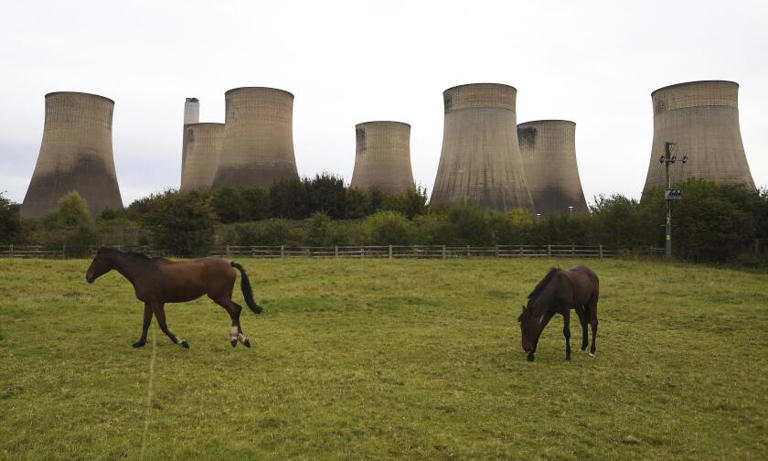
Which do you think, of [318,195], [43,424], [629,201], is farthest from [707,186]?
[43,424]

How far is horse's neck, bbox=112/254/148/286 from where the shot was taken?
8.22m

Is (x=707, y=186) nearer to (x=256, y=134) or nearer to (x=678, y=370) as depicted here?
(x=678, y=370)

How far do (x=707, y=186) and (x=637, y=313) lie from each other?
748 inches

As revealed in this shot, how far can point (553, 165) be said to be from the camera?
1991 inches

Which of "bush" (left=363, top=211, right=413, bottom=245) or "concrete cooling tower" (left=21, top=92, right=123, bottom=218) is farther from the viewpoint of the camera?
"concrete cooling tower" (left=21, top=92, right=123, bottom=218)

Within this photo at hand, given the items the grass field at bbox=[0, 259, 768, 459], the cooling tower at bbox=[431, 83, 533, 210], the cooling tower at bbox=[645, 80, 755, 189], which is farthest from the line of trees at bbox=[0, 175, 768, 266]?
the grass field at bbox=[0, 259, 768, 459]

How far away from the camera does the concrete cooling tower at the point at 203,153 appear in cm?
5509

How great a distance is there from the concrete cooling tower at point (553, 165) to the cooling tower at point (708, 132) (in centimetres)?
1272

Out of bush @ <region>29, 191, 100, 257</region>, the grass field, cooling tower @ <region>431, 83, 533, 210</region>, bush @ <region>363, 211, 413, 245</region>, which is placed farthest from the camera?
cooling tower @ <region>431, 83, 533, 210</region>

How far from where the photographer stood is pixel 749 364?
25.8ft

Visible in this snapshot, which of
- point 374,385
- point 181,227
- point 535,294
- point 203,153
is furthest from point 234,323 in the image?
point 203,153

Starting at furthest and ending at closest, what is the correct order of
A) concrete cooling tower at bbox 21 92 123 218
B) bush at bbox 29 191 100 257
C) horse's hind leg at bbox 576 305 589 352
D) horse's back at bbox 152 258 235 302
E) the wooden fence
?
concrete cooling tower at bbox 21 92 123 218 → bush at bbox 29 191 100 257 → the wooden fence → horse's hind leg at bbox 576 305 589 352 → horse's back at bbox 152 258 235 302

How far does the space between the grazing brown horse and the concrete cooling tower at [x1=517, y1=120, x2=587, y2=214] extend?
4364 centimetres

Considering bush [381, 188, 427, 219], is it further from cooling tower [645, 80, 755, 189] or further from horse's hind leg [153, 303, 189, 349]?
horse's hind leg [153, 303, 189, 349]
